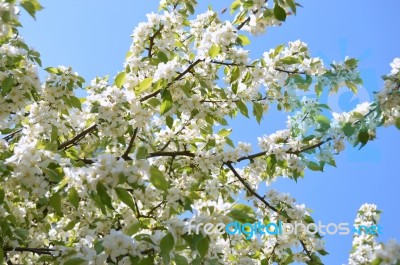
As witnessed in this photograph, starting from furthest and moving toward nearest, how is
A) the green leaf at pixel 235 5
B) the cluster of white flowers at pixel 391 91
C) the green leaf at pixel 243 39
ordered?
1. the green leaf at pixel 235 5
2. the green leaf at pixel 243 39
3. the cluster of white flowers at pixel 391 91

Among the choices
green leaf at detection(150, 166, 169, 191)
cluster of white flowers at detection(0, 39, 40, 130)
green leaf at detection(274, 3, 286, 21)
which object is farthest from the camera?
green leaf at detection(274, 3, 286, 21)

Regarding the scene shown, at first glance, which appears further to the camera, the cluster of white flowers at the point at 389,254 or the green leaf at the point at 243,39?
the green leaf at the point at 243,39

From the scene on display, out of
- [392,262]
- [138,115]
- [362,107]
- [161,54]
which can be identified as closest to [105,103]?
[138,115]

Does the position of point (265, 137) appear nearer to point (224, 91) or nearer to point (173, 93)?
point (224, 91)

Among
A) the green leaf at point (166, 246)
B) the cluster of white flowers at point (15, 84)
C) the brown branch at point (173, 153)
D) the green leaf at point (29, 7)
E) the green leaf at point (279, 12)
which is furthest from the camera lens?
the brown branch at point (173, 153)

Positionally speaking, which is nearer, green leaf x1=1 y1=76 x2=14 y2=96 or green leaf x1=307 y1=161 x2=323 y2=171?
green leaf x1=1 y1=76 x2=14 y2=96

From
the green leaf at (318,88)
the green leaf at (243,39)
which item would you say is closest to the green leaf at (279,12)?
the green leaf at (243,39)

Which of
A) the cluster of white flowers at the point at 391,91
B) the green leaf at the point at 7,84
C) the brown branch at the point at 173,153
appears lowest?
the green leaf at the point at 7,84

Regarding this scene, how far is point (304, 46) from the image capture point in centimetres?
464

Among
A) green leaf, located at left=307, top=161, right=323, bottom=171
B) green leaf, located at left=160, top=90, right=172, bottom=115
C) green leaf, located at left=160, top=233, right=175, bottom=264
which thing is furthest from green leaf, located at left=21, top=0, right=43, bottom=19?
green leaf, located at left=307, top=161, right=323, bottom=171

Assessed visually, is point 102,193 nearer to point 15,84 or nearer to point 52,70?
point 15,84

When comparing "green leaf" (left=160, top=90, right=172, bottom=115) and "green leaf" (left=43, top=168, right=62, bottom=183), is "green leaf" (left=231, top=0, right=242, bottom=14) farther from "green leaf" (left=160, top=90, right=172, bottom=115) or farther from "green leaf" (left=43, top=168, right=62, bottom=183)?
"green leaf" (left=43, top=168, right=62, bottom=183)

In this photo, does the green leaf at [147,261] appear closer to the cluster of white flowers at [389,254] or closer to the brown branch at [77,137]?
the cluster of white flowers at [389,254]

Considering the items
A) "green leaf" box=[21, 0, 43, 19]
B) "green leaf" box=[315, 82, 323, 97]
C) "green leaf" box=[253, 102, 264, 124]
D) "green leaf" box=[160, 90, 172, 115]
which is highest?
"green leaf" box=[315, 82, 323, 97]
